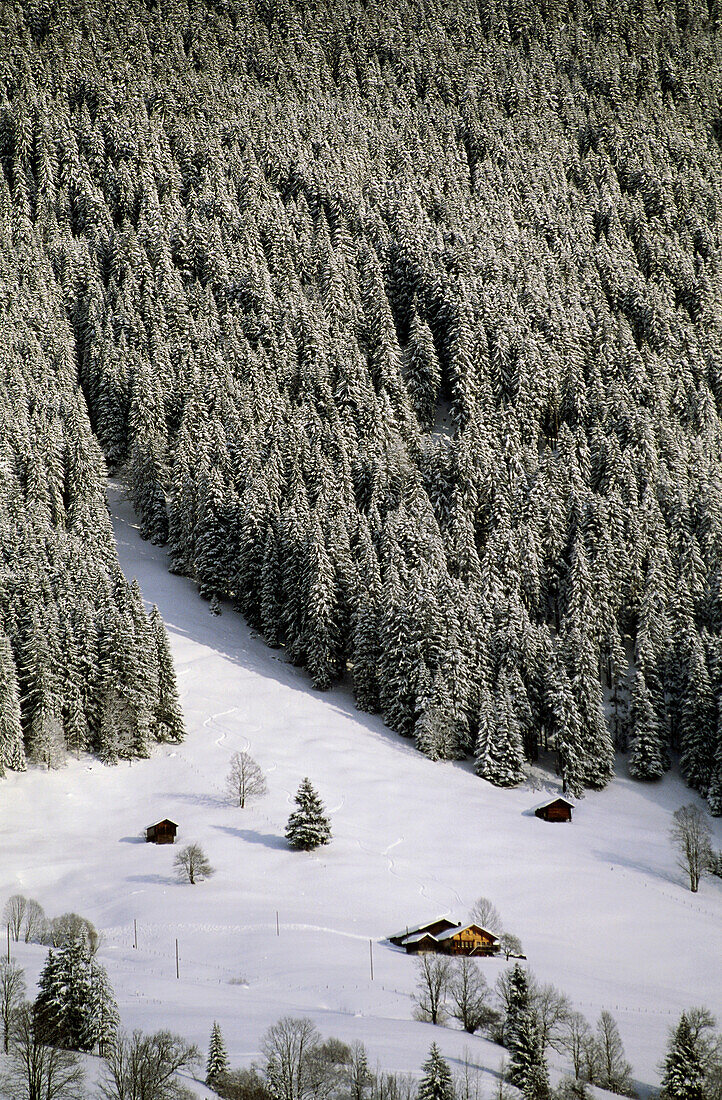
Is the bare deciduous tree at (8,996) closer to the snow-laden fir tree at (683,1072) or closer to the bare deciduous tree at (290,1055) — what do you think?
the bare deciduous tree at (290,1055)

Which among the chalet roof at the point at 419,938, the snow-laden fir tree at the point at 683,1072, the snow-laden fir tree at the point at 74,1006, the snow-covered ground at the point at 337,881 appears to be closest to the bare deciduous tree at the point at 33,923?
the snow-covered ground at the point at 337,881

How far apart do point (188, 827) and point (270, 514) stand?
4088 centimetres

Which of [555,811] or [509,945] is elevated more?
[509,945]

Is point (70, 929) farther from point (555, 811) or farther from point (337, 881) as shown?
point (555, 811)

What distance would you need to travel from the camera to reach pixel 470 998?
40.6 meters

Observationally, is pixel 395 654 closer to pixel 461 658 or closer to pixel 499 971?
pixel 461 658

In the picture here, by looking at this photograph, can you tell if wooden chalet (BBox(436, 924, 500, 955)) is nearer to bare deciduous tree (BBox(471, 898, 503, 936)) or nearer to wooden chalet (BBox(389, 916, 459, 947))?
wooden chalet (BBox(389, 916, 459, 947))

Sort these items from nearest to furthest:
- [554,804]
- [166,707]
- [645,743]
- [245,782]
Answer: [245,782], [554,804], [166,707], [645,743]

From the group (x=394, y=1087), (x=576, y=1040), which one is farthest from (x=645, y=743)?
(x=394, y=1087)

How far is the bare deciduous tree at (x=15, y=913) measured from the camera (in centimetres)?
4600

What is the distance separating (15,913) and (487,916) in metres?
24.1

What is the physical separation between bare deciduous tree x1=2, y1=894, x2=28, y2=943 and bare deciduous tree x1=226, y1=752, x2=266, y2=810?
17070 millimetres

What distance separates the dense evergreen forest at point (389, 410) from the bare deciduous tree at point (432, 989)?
3085 centimetres

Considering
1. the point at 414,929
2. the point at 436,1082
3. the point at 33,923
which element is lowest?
the point at 414,929
